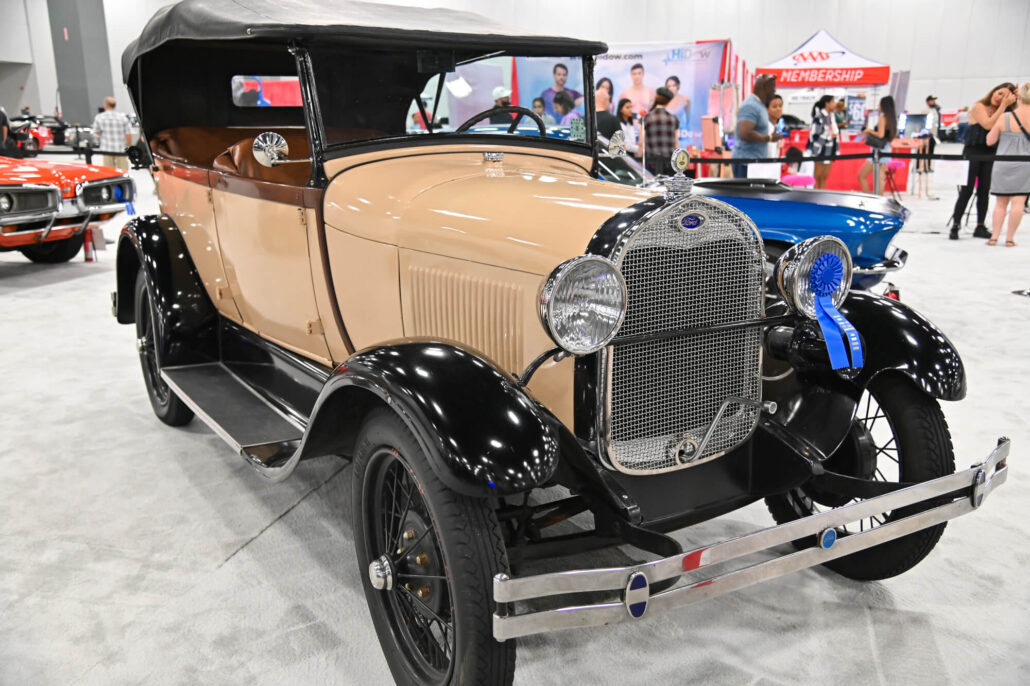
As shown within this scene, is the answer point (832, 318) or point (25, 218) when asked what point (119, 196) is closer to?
point (25, 218)

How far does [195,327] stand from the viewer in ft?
12.4

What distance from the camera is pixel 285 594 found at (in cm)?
252

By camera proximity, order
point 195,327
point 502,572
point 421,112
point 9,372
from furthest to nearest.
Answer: point 9,372 < point 195,327 < point 421,112 < point 502,572

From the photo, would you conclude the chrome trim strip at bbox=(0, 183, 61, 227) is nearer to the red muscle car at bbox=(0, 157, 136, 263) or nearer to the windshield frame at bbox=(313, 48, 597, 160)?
the red muscle car at bbox=(0, 157, 136, 263)

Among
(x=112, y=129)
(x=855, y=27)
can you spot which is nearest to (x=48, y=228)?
(x=112, y=129)

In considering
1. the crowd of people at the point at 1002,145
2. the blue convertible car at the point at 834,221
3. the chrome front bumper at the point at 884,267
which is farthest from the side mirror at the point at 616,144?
the crowd of people at the point at 1002,145

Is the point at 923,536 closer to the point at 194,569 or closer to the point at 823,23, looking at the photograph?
the point at 194,569

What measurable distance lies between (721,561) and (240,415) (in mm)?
2061

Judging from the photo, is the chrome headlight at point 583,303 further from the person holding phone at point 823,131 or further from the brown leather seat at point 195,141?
the person holding phone at point 823,131

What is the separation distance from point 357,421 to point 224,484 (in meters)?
1.26

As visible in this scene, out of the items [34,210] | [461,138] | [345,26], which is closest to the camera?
[345,26]

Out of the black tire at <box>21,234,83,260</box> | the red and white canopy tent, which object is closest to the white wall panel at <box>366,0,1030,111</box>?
the red and white canopy tent

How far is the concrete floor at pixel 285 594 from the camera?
217 centimetres

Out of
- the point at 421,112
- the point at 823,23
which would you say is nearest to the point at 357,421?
the point at 421,112
